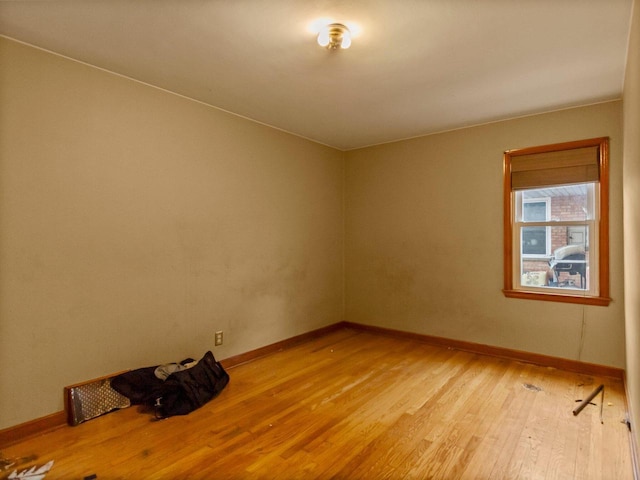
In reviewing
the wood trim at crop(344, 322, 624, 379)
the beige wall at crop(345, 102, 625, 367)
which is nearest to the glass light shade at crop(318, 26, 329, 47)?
the beige wall at crop(345, 102, 625, 367)

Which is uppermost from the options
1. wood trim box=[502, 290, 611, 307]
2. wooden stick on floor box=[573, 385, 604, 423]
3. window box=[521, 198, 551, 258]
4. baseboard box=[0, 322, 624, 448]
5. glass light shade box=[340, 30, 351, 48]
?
glass light shade box=[340, 30, 351, 48]

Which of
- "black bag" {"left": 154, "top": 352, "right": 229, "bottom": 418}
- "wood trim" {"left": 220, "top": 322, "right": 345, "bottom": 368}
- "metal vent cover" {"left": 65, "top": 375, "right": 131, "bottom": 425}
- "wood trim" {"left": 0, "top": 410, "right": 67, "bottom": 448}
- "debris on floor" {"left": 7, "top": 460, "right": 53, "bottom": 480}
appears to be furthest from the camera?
"wood trim" {"left": 220, "top": 322, "right": 345, "bottom": 368}

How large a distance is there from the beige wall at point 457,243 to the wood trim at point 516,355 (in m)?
0.05

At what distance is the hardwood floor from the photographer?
1990 mm

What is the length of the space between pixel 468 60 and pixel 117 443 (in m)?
3.39

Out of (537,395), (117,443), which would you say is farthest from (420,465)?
(117,443)

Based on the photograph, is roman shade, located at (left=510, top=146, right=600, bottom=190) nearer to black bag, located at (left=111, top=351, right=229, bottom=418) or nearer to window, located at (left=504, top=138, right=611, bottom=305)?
window, located at (left=504, top=138, right=611, bottom=305)

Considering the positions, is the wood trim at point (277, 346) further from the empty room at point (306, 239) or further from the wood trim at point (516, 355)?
the wood trim at point (516, 355)

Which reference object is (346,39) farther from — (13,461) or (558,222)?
(13,461)

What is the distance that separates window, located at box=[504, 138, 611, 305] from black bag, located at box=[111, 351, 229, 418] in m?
3.11

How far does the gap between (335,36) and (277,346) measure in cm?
310

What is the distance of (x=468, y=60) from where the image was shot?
8.16 feet

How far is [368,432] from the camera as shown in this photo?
2354 millimetres

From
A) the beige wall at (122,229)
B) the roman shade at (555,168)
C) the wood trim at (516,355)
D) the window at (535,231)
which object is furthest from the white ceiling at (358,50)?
the wood trim at (516,355)
